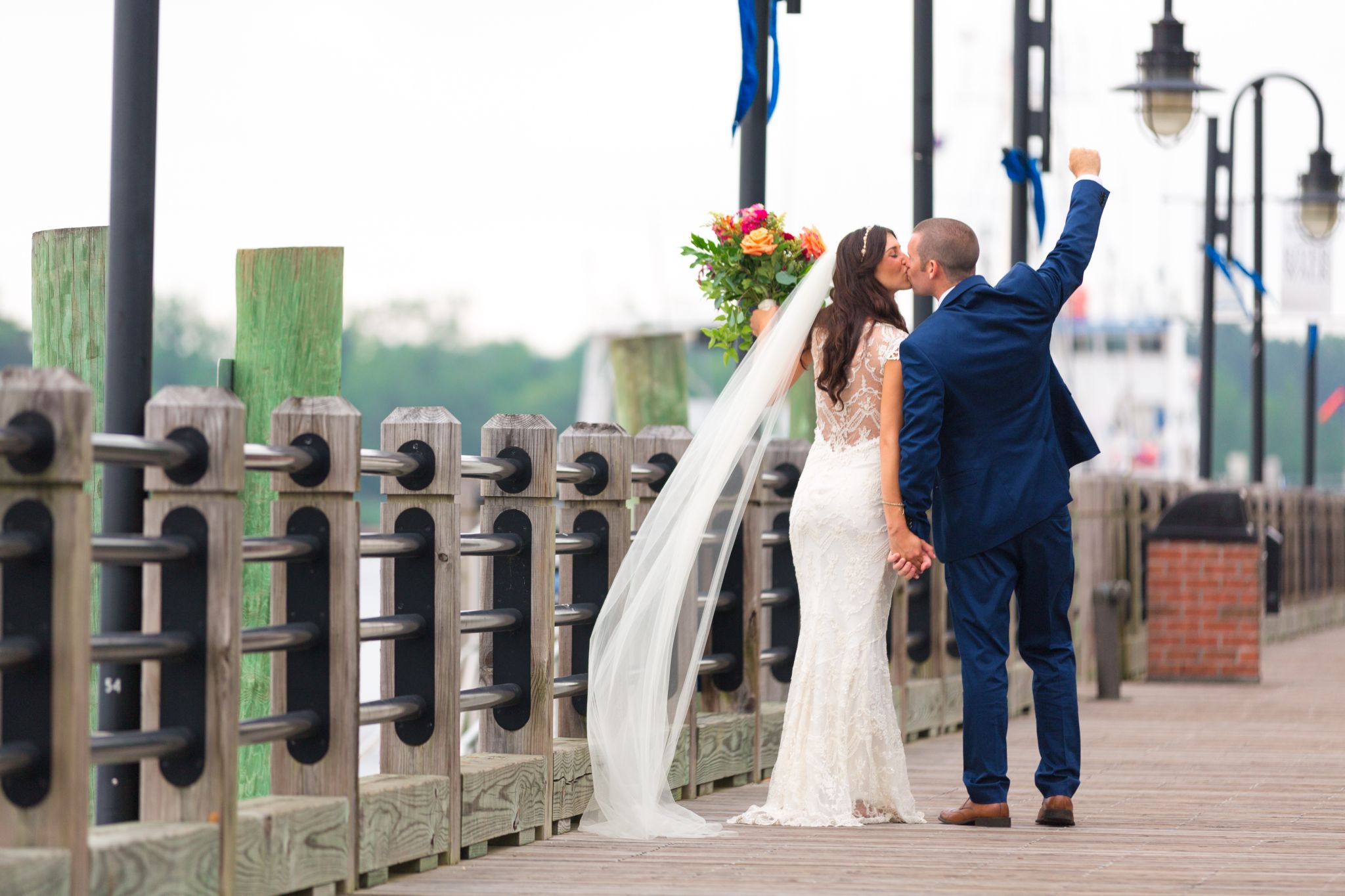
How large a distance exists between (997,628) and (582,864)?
1.72 m

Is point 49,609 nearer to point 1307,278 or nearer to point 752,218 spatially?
point 752,218

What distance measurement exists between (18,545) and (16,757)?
0.42 meters

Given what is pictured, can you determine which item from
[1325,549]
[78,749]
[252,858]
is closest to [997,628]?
[252,858]

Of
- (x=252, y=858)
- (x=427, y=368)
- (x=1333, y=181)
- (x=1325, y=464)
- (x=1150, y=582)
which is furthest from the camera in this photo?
(x=1325, y=464)

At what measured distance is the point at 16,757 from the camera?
13.5ft

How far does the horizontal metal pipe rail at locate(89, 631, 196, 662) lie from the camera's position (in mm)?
4426

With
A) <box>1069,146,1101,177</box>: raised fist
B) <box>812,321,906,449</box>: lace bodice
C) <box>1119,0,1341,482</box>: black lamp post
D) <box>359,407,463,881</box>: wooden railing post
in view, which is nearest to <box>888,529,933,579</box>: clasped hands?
<box>812,321,906,449</box>: lace bodice

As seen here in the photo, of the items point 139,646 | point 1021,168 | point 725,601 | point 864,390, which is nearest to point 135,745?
point 139,646

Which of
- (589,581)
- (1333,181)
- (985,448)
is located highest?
(1333,181)

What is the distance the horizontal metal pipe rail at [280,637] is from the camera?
198 inches

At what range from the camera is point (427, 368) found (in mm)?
96000

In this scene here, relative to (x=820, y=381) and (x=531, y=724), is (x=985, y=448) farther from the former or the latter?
(x=531, y=724)

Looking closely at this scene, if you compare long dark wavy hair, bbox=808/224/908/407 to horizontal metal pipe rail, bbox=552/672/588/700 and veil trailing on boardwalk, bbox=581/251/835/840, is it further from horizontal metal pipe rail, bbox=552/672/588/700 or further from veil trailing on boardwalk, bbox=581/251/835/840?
horizontal metal pipe rail, bbox=552/672/588/700

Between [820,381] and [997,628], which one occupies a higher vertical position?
[820,381]
